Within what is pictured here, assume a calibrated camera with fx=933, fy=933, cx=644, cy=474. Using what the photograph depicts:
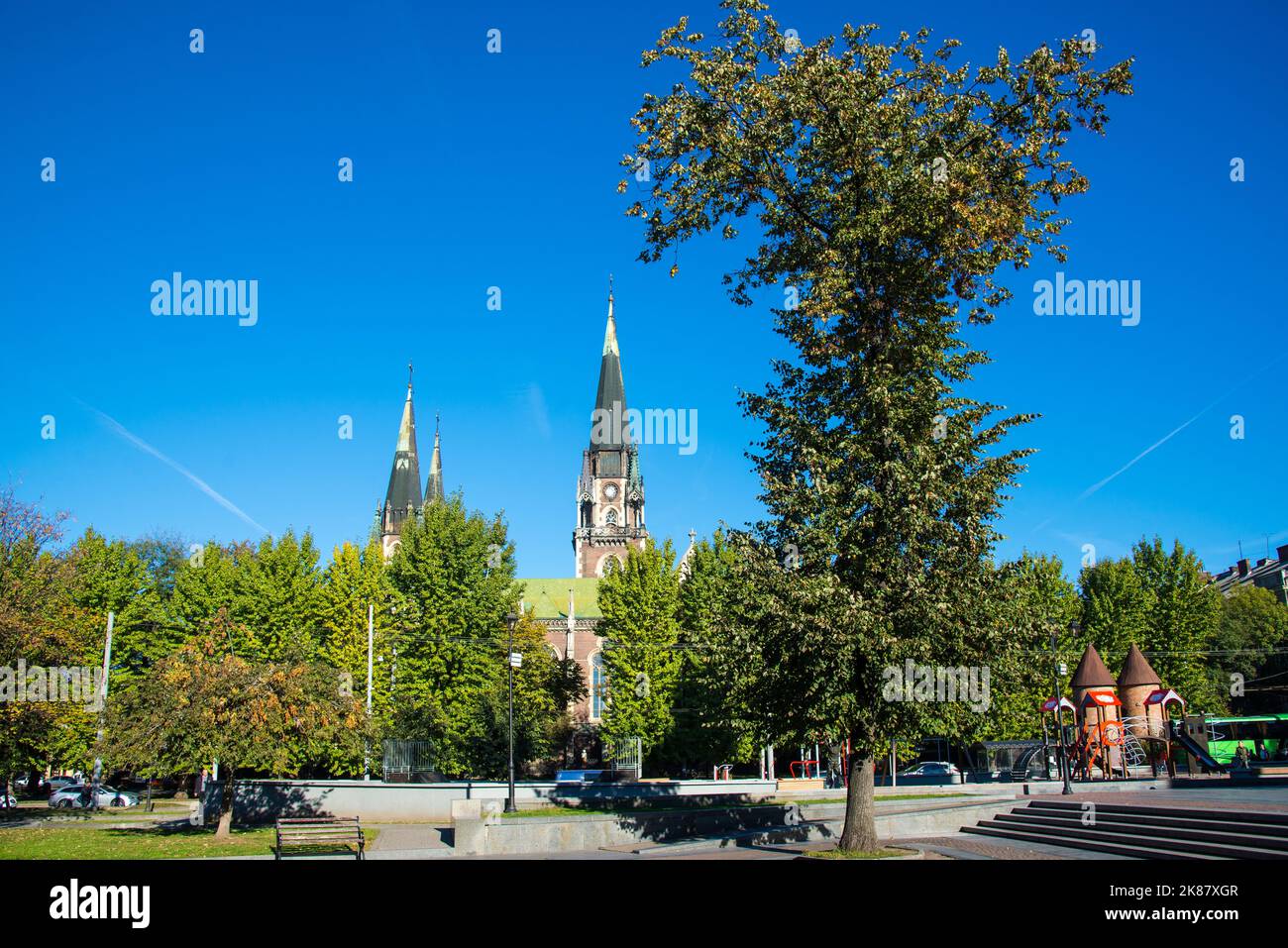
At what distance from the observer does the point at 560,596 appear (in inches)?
3541

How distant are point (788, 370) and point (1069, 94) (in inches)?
→ 292

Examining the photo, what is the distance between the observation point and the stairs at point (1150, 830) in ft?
52.0

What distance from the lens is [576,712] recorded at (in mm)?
71062

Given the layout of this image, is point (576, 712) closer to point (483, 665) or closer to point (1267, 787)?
point (483, 665)

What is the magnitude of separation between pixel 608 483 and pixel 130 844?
88702 millimetres

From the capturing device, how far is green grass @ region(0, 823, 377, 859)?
19078 mm

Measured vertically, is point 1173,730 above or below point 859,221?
below

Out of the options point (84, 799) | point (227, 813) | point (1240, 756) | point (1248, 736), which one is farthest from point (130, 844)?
point (1248, 736)

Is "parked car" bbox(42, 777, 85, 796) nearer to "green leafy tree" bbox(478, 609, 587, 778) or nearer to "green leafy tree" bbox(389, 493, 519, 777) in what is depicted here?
"green leafy tree" bbox(389, 493, 519, 777)

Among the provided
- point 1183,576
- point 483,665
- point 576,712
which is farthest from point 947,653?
point 576,712
